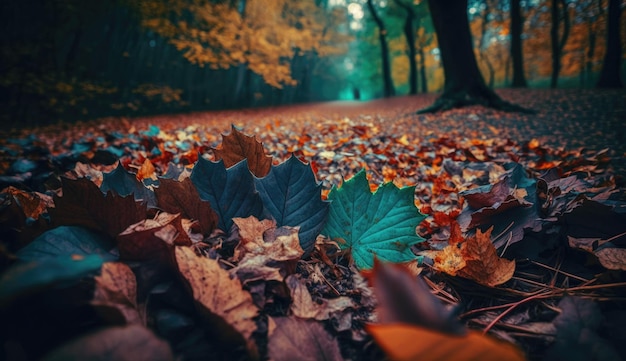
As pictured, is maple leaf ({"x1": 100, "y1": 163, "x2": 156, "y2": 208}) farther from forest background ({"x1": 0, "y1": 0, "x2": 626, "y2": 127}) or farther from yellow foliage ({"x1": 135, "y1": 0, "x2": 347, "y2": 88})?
yellow foliage ({"x1": 135, "y1": 0, "x2": 347, "y2": 88})

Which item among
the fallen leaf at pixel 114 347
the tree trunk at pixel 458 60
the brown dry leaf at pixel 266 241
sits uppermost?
the tree trunk at pixel 458 60

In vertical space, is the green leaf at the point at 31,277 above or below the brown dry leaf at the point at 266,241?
above

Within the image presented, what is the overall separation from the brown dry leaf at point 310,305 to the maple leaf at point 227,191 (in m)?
0.25

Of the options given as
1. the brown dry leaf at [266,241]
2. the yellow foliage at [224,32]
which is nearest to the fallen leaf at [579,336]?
the brown dry leaf at [266,241]

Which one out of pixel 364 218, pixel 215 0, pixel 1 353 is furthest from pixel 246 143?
pixel 215 0

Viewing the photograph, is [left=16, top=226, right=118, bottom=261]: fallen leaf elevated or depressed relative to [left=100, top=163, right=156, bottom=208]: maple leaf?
depressed

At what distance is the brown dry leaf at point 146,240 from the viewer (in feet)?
1.89

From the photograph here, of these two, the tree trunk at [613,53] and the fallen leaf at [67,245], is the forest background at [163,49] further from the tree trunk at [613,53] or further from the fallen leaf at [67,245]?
the fallen leaf at [67,245]

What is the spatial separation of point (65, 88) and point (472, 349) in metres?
11.3

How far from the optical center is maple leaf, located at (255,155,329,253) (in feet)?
2.76

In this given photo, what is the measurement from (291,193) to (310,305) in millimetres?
324

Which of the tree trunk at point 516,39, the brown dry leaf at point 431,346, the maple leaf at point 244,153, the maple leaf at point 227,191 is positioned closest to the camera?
the brown dry leaf at point 431,346

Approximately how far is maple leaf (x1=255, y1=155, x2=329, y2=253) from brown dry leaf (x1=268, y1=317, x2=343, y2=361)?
33 cm

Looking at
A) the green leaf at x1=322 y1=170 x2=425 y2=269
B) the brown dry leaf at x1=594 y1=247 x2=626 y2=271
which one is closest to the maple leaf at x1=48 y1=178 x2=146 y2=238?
the green leaf at x1=322 y1=170 x2=425 y2=269
